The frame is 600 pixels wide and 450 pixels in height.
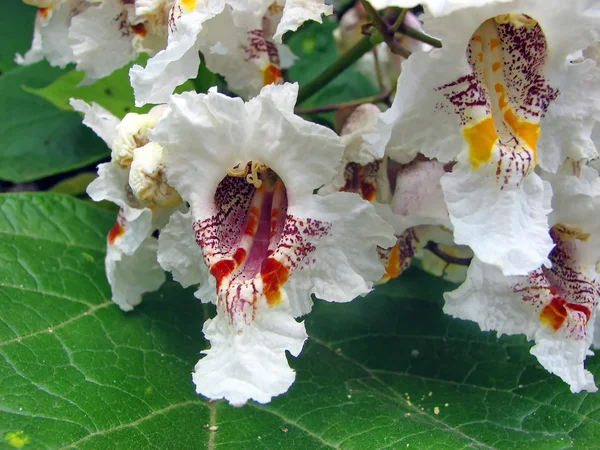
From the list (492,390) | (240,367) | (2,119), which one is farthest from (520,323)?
(2,119)

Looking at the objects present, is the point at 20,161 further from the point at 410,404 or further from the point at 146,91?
the point at 410,404

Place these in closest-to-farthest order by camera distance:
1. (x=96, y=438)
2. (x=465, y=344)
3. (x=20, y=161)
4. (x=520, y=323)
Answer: (x=96, y=438) < (x=520, y=323) < (x=465, y=344) < (x=20, y=161)

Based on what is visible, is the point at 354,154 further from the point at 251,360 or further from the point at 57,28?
the point at 57,28

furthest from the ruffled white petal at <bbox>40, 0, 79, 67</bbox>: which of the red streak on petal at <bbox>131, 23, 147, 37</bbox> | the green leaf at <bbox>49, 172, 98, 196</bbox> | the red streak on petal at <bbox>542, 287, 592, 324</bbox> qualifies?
the red streak on petal at <bbox>542, 287, 592, 324</bbox>

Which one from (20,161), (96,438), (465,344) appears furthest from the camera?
(20,161)

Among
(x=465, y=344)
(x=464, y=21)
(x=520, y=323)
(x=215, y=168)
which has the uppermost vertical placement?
(x=464, y=21)
